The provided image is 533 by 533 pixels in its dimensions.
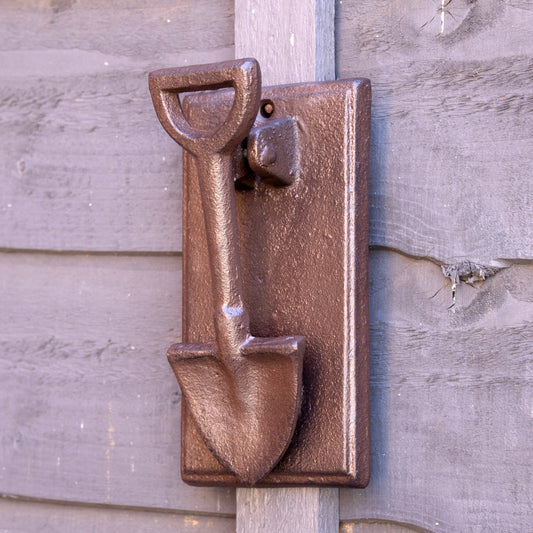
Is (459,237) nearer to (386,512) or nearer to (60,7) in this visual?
(386,512)

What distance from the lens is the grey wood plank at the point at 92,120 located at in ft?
2.06

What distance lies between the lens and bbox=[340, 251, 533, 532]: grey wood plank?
1.70 ft

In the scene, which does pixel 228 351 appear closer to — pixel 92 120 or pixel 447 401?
pixel 447 401

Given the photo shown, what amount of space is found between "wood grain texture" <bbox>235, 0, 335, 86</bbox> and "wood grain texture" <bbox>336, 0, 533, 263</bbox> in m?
0.02

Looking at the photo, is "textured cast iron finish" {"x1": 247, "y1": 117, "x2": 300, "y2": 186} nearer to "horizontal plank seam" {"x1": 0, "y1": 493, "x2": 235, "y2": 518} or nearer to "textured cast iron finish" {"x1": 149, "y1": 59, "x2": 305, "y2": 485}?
"textured cast iron finish" {"x1": 149, "y1": 59, "x2": 305, "y2": 485}

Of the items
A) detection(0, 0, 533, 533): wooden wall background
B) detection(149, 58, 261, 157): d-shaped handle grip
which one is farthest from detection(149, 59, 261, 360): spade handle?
detection(0, 0, 533, 533): wooden wall background

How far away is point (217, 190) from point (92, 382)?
25cm

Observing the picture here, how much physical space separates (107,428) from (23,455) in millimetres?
91

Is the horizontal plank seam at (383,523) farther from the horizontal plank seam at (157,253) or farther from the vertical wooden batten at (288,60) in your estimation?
the horizontal plank seam at (157,253)

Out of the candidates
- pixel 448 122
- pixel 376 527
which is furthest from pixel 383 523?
pixel 448 122

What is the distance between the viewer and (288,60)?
56 centimetres

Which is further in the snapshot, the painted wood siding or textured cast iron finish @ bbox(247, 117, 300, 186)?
the painted wood siding

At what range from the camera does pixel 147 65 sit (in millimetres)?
641

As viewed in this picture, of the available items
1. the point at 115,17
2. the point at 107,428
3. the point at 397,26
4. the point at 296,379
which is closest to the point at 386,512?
the point at 296,379
